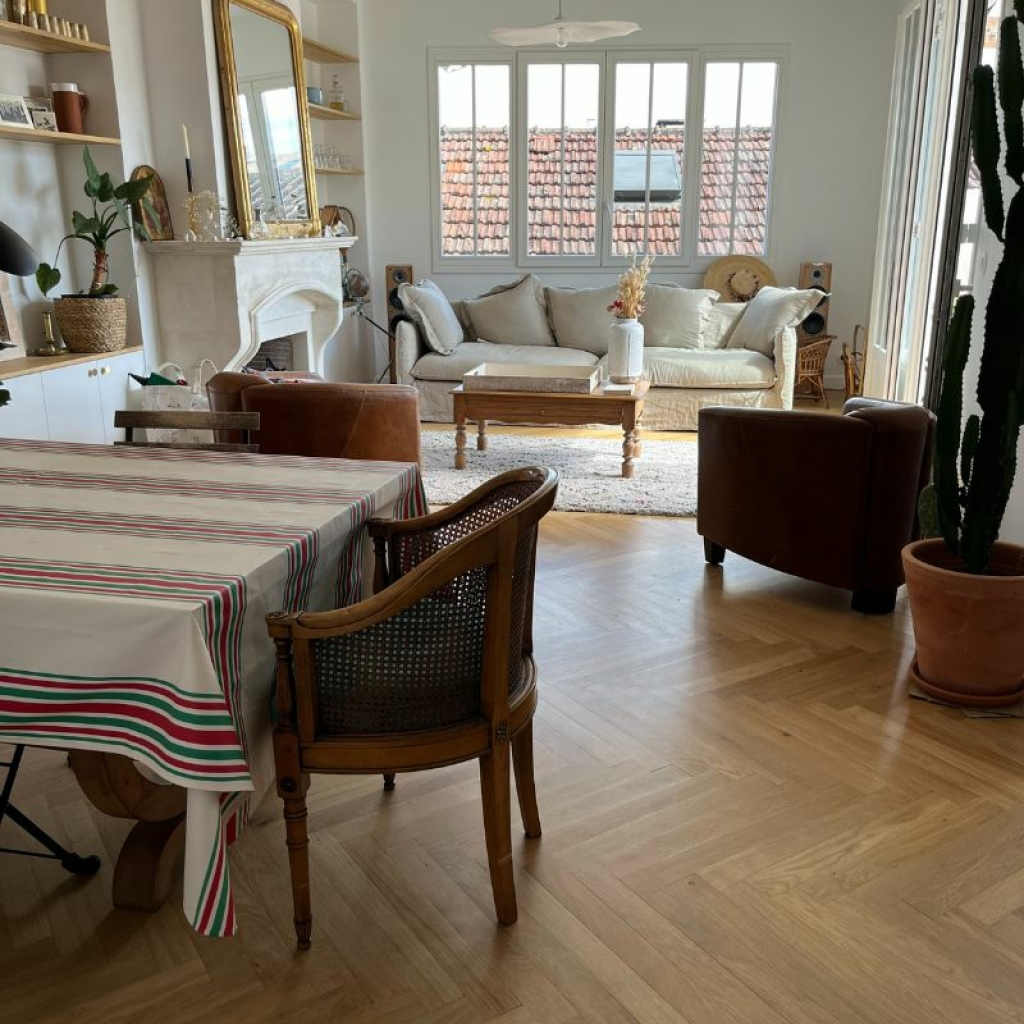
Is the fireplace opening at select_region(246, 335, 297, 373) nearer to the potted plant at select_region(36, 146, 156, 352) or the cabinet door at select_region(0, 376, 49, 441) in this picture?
the potted plant at select_region(36, 146, 156, 352)

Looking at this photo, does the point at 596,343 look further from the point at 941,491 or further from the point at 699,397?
the point at 941,491

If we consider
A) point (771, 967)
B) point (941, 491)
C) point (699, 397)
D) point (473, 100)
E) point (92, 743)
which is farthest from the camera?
point (473, 100)

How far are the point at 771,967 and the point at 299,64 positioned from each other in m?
6.34

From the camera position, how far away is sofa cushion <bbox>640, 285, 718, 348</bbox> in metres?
7.07

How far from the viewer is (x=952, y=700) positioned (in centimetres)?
294

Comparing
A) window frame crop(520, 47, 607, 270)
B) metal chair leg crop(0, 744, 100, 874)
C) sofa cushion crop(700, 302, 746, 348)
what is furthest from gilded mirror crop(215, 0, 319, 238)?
metal chair leg crop(0, 744, 100, 874)

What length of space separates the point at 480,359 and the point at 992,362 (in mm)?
4399

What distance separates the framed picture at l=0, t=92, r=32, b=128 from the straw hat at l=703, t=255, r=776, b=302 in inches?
201

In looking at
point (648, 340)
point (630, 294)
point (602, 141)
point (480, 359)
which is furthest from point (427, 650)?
point (602, 141)

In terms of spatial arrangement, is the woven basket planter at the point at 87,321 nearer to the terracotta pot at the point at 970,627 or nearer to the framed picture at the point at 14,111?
the framed picture at the point at 14,111

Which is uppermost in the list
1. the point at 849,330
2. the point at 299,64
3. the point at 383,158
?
the point at 299,64

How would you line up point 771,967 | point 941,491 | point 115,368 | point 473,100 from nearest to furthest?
point 771,967 < point 941,491 < point 115,368 < point 473,100

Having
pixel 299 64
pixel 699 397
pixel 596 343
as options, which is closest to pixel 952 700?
pixel 699 397

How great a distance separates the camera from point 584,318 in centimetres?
727
